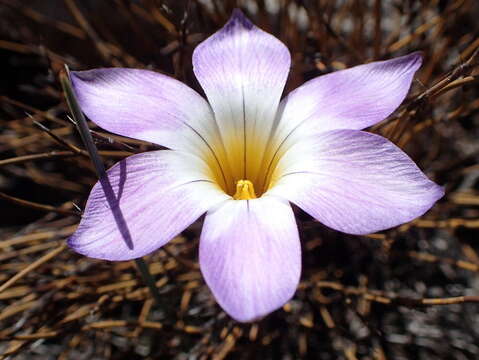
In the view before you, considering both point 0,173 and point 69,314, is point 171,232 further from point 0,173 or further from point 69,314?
point 0,173

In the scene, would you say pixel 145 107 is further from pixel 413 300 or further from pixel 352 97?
pixel 413 300

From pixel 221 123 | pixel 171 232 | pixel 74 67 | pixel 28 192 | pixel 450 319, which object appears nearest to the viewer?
pixel 171 232

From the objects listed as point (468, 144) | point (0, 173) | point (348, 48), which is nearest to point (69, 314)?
point (0, 173)

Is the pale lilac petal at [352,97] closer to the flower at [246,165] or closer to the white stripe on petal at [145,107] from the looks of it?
the flower at [246,165]

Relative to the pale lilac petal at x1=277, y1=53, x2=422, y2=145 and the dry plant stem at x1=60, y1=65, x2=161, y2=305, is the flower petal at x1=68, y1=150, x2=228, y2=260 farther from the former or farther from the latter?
the pale lilac petal at x1=277, y1=53, x2=422, y2=145

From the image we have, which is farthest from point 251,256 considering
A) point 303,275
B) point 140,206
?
point 303,275
